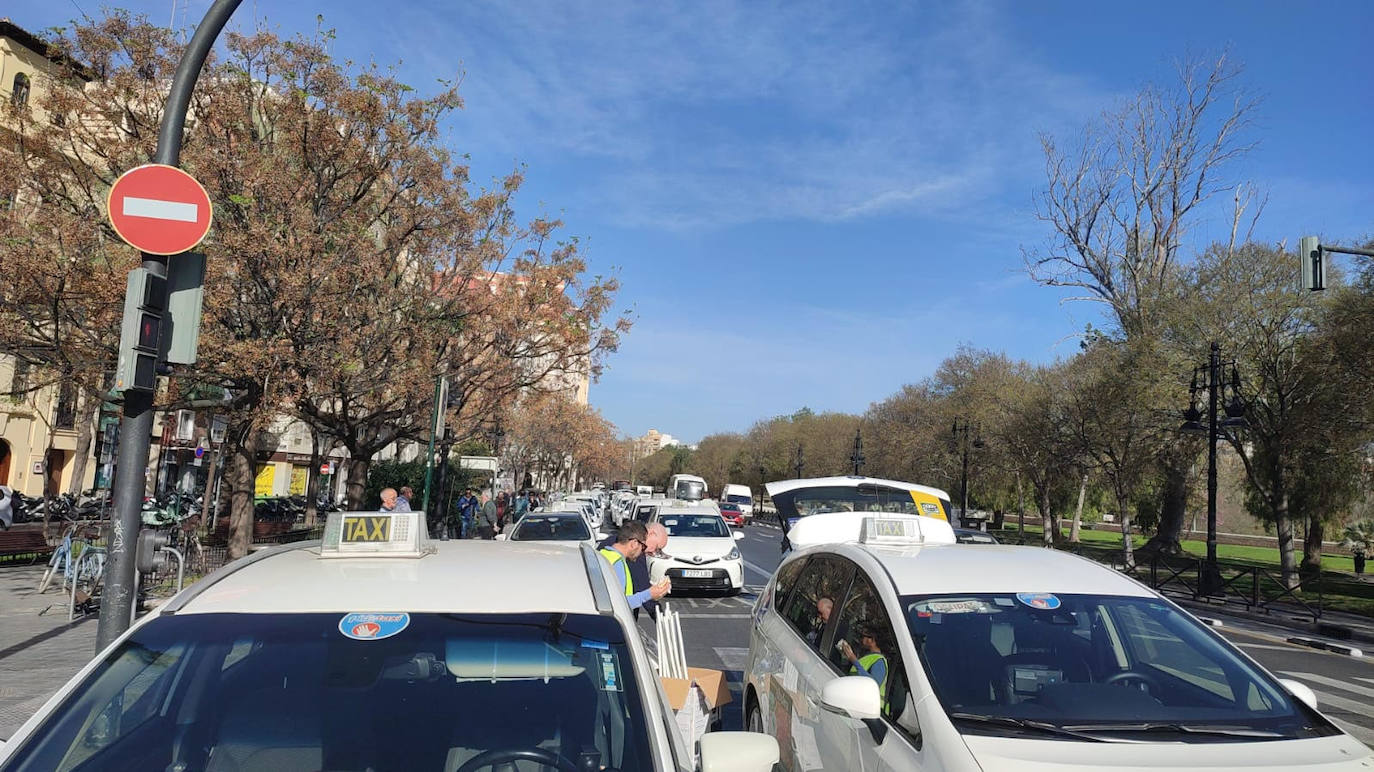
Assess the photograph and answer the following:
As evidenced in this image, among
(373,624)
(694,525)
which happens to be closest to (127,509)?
(373,624)

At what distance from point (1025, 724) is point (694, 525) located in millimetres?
15021

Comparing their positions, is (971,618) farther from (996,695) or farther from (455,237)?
(455,237)

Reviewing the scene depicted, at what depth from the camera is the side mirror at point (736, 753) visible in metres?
2.88

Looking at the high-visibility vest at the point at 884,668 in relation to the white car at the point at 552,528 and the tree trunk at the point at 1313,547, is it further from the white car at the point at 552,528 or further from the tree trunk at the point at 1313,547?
the tree trunk at the point at 1313,547

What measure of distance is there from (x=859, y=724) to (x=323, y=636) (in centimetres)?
219

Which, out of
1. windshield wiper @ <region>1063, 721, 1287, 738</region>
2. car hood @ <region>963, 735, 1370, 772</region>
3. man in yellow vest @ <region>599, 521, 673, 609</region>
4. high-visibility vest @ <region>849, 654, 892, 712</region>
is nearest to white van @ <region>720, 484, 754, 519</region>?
man in yellow vest @ <region>599, 521, 673, 609</region>

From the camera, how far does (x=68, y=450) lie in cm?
4234

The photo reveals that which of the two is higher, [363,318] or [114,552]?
[363,318]

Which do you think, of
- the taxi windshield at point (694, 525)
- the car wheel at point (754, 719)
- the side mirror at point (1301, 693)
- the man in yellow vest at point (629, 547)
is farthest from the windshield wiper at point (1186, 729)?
the taxi windshield at point (694, 525)

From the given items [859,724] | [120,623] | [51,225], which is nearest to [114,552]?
[120,623]

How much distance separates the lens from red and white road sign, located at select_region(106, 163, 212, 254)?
21.0ft

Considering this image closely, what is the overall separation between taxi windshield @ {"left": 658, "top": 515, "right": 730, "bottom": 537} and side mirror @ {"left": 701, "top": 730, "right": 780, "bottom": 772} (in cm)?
1478

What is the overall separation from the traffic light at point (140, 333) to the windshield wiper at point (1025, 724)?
214 inches

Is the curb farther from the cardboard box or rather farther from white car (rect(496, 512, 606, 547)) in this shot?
the cardboard box
